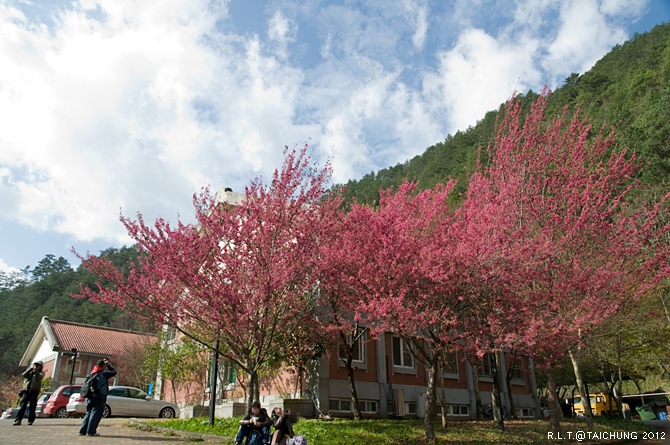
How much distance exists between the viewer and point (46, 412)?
65.8ft

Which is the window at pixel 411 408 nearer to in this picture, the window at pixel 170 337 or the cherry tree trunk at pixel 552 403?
the cherry tree trunk at pixel 552 403

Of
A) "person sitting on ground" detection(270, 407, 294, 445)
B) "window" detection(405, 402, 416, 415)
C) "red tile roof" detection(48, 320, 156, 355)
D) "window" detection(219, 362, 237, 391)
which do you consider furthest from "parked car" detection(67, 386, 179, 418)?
"red tile roof" detection(48, 320, 156, 355)

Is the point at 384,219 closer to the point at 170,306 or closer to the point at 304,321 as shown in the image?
the point at 304,321

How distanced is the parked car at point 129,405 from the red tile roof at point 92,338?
17.4 m

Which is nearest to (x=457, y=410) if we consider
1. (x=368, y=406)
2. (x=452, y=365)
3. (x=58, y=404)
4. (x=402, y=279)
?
(x=452, y=365)

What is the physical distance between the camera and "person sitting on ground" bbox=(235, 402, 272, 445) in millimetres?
10008

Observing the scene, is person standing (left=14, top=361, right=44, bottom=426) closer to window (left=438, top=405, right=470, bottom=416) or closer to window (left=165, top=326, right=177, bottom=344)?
window (left=165, top=326, right=177, bottom=344)

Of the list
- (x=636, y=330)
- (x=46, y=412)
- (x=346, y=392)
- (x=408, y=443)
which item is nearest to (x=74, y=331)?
(x=46, y=412)

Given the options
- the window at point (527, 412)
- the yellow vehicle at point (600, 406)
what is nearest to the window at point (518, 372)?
the window at point (527, 412)

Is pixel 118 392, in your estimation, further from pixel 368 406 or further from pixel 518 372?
pixel 518 372

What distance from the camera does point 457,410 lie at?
2203 centimetres

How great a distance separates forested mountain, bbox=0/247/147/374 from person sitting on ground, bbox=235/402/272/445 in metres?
41.3

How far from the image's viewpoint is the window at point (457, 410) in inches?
851

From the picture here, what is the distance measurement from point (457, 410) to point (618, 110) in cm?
2627
